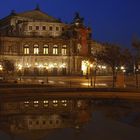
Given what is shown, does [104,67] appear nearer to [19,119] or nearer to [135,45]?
[135,45]

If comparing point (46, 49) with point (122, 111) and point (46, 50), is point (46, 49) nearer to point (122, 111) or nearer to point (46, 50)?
point (46, 50)

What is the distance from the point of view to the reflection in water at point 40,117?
18891 mm

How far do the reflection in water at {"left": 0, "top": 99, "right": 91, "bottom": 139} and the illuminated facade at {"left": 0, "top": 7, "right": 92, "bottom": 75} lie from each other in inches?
3151

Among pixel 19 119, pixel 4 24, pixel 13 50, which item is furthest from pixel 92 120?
pixel 4 24

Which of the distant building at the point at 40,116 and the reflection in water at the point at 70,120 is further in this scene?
the distant building at the point at 40,116

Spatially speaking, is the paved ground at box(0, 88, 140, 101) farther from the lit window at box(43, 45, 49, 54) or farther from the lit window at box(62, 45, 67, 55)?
the lit window at box(62, 45, 67, 55)

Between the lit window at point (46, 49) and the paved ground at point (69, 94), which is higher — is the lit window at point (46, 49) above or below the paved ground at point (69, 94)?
above

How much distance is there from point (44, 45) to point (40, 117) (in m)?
95.5

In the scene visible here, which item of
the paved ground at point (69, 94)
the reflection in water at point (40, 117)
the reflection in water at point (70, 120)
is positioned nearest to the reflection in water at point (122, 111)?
the reflection in water at point (70, 120)

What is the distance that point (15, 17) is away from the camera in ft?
415

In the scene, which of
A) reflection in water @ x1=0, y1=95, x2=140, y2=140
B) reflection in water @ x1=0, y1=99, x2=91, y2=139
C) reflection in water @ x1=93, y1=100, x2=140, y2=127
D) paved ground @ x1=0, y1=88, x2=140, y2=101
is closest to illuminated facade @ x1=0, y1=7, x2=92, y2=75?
paved ground @ x1=0, y1=88, x2=140, y2=101

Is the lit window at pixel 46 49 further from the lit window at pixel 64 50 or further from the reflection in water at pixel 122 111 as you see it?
the reflection in water at pixel 122 111

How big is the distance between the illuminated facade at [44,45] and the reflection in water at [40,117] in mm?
80042

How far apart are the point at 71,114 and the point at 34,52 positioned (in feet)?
307
